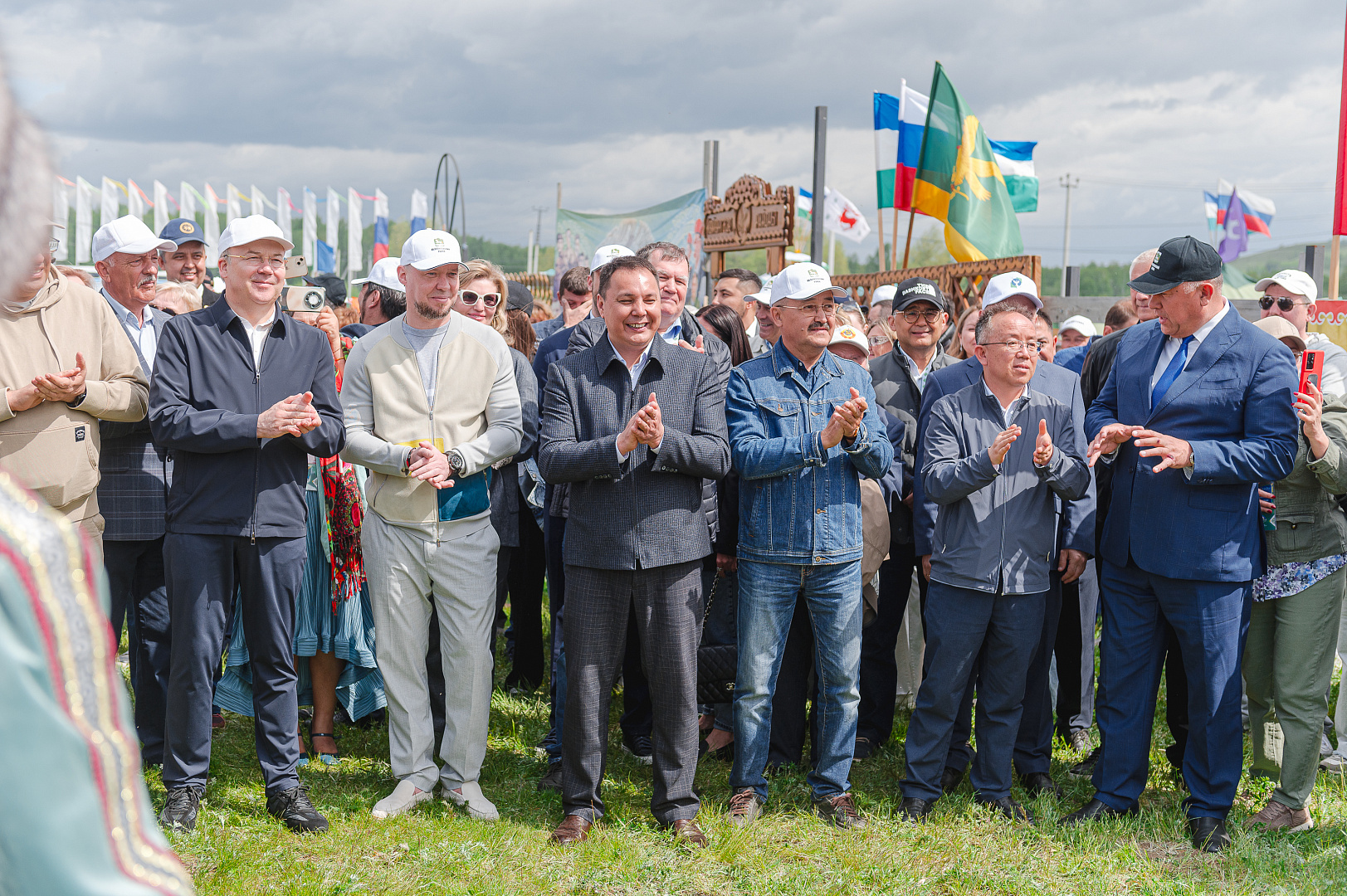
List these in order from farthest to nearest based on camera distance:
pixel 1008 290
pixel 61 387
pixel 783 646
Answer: pixel 1008 290 < pixel 783 646 < pixel 61 387

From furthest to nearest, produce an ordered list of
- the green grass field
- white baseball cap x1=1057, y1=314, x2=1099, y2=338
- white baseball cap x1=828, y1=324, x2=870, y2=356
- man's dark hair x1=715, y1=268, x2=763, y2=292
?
white baseball cap x1=1057, y1=314, x2=1099, y2=338
man's dark hair x1=715, y1=268, x2=763, y2=292
white baseball cap x1=828, y1=324, x2=870, y2=356
the green grass field

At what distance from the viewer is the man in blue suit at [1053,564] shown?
464 cm

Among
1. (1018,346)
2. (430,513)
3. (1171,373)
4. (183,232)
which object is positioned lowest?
(430,513)

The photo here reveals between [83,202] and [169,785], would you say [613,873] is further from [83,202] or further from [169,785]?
[83,202]

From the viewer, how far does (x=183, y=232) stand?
610cm

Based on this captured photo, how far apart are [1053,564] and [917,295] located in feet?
4.93

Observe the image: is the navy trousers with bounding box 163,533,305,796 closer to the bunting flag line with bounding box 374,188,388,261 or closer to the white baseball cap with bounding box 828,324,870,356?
the white baseball cap with bounding box 828,324,870,356

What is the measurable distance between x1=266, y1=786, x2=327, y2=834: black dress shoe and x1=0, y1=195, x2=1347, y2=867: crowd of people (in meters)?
0.01

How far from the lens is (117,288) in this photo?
473cm

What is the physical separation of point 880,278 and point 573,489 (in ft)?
27.8

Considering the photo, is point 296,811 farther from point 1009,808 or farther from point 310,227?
point 310,227

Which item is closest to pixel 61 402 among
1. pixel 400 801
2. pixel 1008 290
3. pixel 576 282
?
pixel 400 801

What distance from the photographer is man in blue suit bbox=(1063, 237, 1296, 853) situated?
4051 mm

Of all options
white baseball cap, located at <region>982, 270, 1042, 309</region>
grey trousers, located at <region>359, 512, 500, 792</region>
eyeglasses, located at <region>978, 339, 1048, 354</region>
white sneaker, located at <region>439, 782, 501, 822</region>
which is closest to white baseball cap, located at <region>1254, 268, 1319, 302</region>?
white baseball cap, located at <region>982, 270, 1042, 309</region>
